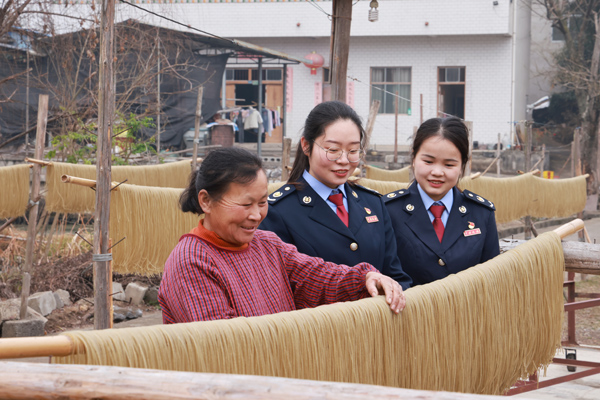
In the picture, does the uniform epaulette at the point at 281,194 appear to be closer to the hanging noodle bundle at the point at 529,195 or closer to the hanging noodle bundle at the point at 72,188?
the hanging noodle bundle at the point at 72,188

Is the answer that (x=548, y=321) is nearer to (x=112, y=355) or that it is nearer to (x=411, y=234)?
(x=411, y=234)

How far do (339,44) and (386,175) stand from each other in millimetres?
2561

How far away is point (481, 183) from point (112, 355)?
22.9 feet

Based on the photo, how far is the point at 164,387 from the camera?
128 cm

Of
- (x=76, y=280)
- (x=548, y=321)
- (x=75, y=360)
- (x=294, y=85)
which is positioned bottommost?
(x=76, y=280)

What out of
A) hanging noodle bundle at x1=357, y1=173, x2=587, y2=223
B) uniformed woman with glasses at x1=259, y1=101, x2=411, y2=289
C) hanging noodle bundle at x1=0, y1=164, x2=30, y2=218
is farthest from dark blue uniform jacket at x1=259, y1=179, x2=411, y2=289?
hanging noodle bundle at x1=357, y1=173, x2=587, y2=223

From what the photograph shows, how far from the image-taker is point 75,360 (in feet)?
4.63

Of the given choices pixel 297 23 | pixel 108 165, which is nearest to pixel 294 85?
pixel 297 23

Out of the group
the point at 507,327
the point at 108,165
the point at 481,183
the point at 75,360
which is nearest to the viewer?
the point at 75,360

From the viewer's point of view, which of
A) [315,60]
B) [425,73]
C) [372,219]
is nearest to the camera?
[372,219]

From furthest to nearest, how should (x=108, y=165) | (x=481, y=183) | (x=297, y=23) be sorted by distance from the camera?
(x=297, y=23) < (x=481, y=183) < (x=108, y=165)

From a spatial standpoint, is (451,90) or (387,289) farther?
(451,90)

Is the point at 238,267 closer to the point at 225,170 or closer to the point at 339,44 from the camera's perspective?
the point at 225,170

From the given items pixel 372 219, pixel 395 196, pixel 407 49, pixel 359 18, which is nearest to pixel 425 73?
pixel 407 49
